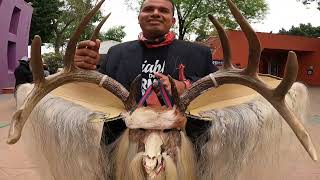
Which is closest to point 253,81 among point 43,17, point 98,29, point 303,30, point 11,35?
point 98,29

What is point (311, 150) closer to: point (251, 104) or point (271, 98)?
point (271, 98)

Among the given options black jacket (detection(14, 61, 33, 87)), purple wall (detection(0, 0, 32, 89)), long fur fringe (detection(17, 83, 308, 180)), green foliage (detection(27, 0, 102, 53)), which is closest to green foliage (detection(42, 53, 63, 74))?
purple wall (detection(0, 0, 32, 89))

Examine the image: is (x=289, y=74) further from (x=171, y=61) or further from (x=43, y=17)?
(x=43, y=17)

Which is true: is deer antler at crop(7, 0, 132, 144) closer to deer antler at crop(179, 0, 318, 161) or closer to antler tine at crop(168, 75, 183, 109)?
antler tine at crop(168, 75, 183, 109)

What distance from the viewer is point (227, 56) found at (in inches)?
107

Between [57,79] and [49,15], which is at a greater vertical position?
[49,15]

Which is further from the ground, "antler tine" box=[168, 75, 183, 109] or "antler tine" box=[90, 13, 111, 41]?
"antler tine" box=[90, 13, 111, 41]

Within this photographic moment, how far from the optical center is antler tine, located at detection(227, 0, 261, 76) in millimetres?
2412

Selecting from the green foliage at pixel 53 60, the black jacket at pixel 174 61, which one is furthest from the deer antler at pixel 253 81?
the green foliage at pixel 53 60

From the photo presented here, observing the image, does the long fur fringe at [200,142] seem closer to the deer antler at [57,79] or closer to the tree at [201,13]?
the deer antler at [57,79]

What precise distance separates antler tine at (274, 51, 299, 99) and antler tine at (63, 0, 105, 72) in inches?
41.3

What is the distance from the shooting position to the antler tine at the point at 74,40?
8.35 ft

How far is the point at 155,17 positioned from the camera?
2.94m

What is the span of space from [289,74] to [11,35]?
2214cm
